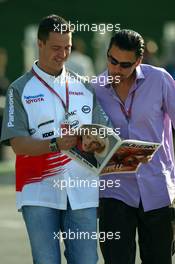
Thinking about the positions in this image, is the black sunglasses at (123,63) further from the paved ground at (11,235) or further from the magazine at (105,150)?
the paved ground at (11,235)

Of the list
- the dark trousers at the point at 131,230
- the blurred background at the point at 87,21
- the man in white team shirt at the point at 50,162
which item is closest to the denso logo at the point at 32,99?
the man in white team shirt at the point at 50,162

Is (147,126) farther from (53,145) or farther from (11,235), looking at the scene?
(11,235)

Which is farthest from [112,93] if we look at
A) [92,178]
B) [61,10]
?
[61,10]

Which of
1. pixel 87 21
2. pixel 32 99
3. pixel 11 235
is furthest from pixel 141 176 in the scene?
pixel 87 21

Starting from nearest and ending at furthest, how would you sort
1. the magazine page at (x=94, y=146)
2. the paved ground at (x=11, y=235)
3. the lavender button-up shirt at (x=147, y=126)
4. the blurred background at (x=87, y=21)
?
the magazine page at (x=94, y=146)
the lavender button-up shirt at (x=147, y=126)
the paved ground at (x=11, y=235)
the blurred background at (x=87, y=21)

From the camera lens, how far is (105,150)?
6297 millimetres

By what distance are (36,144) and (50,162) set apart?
0.19m

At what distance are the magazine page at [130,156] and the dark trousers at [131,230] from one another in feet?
0.84

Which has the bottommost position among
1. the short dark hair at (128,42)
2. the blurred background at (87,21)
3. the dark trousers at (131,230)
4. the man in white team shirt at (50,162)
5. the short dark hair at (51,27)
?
the blurred background at (87,21)

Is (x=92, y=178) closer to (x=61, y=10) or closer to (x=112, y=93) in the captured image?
(x=112, y=93)

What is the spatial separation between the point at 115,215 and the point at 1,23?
22.2 meters

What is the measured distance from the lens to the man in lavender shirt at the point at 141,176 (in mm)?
6676

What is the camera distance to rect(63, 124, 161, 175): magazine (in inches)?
243

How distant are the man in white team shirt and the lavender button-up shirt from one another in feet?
0.99
